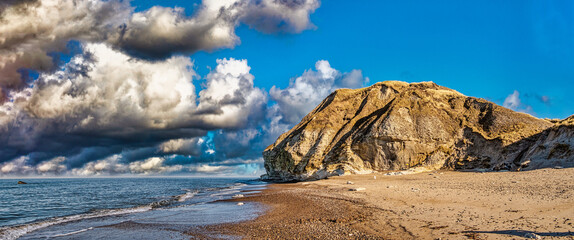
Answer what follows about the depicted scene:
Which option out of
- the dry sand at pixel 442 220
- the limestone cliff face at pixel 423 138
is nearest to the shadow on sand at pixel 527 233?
the dry sand at pixel 442 220

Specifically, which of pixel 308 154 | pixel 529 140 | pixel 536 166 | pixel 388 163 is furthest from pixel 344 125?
pixel 536 166

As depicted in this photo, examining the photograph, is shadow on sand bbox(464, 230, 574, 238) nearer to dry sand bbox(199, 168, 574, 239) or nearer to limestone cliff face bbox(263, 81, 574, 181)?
dry sand bbox(199, 168, 574, 239)

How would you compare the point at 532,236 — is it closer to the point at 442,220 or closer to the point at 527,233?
the point at 527,233

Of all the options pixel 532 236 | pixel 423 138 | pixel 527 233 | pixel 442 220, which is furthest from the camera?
pixel 423 138

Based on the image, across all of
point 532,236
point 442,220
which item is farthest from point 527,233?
point 442,220

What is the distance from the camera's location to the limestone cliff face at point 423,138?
52406 millimetres

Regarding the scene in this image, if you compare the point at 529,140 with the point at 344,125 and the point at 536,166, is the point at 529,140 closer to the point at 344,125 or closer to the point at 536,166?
the point at 536,166

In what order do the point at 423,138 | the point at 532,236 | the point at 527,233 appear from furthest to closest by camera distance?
the point at 423,138 < the point at 527,233 < the point at 532,236

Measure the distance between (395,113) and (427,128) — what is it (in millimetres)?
6835

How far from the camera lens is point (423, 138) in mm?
60906

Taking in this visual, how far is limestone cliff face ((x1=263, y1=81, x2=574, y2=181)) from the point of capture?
172 ft

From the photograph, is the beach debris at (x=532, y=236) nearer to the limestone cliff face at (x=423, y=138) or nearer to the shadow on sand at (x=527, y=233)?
the shadow on sand at (x=527, y=233)

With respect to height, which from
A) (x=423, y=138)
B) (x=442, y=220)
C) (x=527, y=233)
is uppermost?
(x=423, y=138)

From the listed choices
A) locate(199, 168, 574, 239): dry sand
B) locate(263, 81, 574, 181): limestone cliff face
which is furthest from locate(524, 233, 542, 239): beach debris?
locate(263, 81, 574, 181): limestone cliff face
